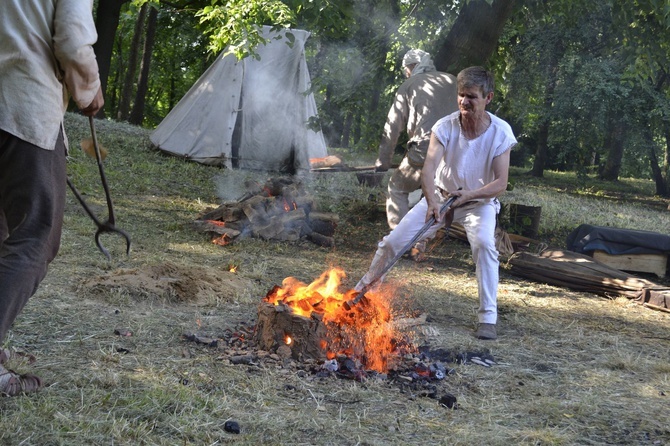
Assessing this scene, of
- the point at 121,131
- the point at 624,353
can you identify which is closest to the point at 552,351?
the point at 624,353

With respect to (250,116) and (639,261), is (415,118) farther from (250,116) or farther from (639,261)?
(250,116)

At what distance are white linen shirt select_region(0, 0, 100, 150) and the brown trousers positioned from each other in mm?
73

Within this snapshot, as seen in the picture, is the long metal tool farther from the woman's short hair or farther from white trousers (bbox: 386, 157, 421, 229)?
white trousers (bbox: 386, 157, 421, 229)

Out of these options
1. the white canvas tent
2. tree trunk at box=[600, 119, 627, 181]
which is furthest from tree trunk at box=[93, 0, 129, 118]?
tree trunk at box=[600, 119, 627, 181]

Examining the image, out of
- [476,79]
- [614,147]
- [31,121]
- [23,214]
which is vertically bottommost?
[23,214]

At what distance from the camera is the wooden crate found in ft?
25.3

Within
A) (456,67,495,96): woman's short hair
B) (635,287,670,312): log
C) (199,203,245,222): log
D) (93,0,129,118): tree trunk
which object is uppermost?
(93,0,129,118): tree trunk

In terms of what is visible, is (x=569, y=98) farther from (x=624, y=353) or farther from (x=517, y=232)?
(x=624, y=353)

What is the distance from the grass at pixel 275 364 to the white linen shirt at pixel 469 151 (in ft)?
3.31

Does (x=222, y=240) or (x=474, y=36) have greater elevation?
(x=474, y=36)

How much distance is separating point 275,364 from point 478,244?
177cm

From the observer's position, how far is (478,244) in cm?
482

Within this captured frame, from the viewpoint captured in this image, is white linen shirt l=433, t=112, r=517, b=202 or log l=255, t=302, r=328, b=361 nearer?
log l=255, t=302, r=328, b=361

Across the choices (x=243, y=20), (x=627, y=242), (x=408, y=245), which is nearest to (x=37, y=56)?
(x=408, y=245)
